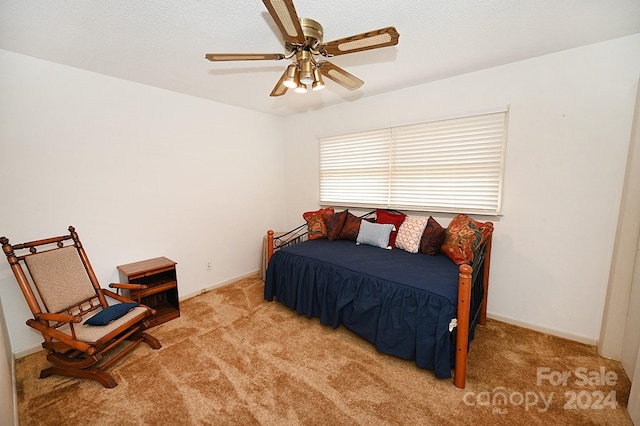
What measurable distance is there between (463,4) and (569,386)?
272 cm

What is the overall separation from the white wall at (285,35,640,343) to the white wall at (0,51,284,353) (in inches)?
81.7

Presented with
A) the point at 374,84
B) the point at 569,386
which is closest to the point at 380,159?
the point at 374,84

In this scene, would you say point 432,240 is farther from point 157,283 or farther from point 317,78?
point 157,283

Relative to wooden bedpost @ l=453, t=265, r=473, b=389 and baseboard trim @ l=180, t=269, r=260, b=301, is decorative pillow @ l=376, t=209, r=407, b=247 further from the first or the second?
baseboard trim @ l=180, t=269, r=260, b=301

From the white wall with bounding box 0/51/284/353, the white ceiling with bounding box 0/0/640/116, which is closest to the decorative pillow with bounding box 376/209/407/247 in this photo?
the white ceiling with bounding box 0/0/640/116

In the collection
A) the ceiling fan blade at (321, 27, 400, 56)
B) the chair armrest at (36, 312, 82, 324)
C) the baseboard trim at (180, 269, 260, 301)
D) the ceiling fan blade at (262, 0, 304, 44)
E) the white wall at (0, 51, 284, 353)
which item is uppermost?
the ceiling fan blade at (262, 0, 304, 44)

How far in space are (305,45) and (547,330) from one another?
3236mm

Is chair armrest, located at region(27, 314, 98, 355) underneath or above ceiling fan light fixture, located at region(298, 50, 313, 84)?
→ underneath

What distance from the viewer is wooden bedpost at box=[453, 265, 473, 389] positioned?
5.70 feet

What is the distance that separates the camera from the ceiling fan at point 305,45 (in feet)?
4.06

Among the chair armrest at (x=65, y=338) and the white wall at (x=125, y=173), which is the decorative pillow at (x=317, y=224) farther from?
the chair armrest at (x=65, y=338)

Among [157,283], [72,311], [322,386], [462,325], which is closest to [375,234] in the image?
[462,325]

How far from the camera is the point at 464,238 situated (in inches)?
92.4

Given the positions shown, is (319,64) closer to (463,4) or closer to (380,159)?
(463,4)
